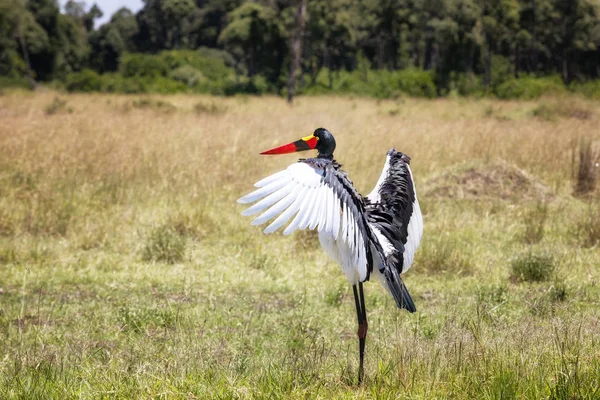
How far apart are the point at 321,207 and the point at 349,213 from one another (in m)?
0.25

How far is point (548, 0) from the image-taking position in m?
44.4

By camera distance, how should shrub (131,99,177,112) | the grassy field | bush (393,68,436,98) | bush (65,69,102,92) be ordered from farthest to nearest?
bush (393,68,436,98) → bush (65,69,102,92) → shrub (131,99,177,112) → the grassy field

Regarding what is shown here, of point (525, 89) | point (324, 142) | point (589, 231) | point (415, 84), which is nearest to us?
point (324, 142)

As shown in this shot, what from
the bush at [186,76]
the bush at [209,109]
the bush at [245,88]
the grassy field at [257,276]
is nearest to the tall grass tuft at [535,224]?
the grassy field at [257,276]

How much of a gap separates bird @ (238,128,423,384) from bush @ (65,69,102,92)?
1011 inches

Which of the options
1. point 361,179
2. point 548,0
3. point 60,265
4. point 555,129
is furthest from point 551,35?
point 60,265

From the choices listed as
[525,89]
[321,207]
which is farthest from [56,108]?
[525,89]

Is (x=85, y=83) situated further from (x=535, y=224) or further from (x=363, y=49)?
(x=363, y=49)

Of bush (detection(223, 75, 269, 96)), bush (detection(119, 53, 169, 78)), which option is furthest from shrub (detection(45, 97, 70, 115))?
bush (detection(223, 75, 269, 96))

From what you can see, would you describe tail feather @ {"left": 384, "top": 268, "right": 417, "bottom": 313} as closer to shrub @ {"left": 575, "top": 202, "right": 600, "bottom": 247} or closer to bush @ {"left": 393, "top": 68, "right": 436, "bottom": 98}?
shrub @ {"left": 575, "top": 202, "right": 600, "bottom": 247}

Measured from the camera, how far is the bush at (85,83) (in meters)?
28.1

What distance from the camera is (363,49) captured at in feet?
204

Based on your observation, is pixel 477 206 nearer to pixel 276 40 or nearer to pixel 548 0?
pixel 276 40

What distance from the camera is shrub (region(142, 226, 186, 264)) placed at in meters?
6.79
